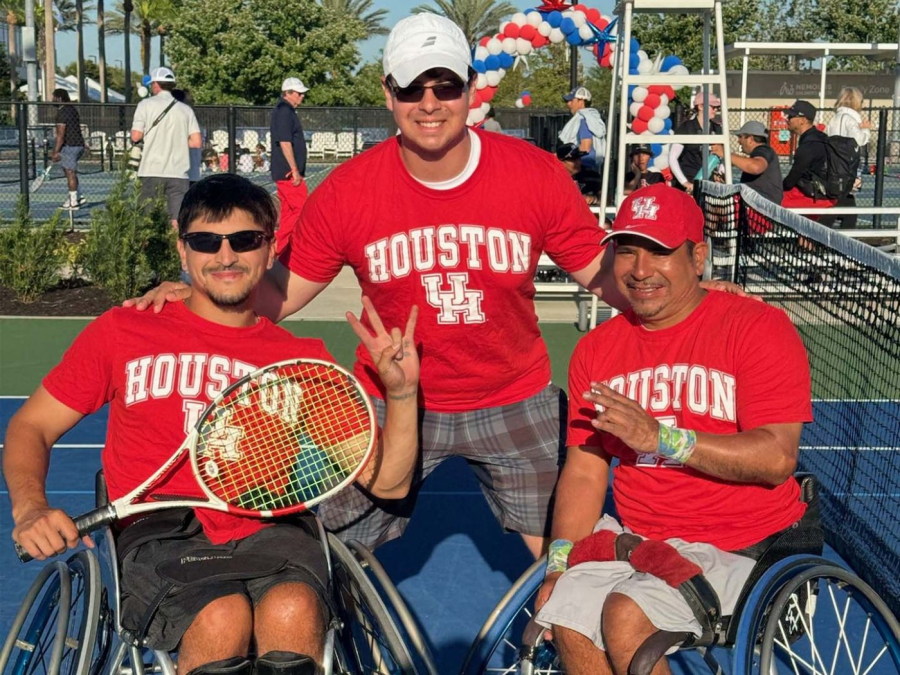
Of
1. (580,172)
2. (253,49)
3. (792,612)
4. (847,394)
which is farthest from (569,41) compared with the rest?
(253,49)

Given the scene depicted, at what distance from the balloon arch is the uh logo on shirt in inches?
361

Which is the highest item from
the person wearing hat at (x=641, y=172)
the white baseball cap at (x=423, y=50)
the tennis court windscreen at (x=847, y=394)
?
the white baseball cap at (x=423, y=50)

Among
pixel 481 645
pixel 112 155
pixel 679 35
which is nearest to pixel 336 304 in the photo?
pixel 481 645

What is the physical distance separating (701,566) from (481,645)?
651mm

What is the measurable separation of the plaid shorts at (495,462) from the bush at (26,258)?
7.78 m

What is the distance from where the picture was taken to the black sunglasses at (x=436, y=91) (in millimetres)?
3648

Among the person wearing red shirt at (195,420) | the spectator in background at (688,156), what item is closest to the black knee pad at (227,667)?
the person wearing red shirt at (195,420)

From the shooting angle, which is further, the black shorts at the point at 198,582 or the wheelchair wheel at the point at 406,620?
the wheelchair wheel at the point at 406,620

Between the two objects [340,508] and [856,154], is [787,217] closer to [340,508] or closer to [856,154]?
[340,508]

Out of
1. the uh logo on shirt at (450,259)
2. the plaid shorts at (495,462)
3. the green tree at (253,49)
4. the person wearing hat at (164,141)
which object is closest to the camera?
the uh logo on shirt at (450,259)

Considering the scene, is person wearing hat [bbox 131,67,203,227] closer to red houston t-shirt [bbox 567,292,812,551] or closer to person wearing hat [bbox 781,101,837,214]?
person wearing hat [bbox 781,101,837,214]

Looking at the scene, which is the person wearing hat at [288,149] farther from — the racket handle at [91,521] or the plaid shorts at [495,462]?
the racket handle at [91,521]

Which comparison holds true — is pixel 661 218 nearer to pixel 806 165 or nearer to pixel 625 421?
pixel 625 421

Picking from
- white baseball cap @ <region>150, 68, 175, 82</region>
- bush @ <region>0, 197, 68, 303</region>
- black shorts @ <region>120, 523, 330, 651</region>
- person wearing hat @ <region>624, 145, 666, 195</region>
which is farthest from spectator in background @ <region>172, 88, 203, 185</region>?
black shorts @ <region>120, 523, 330, 651</region>
